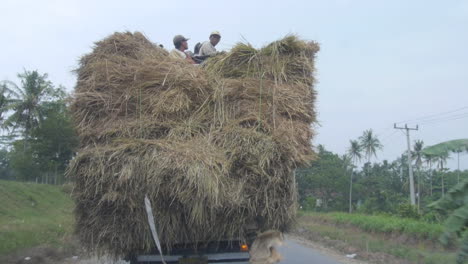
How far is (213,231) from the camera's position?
4836 mm

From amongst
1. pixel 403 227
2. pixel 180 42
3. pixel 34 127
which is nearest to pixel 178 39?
pixel 180 42

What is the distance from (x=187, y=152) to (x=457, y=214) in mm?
2310

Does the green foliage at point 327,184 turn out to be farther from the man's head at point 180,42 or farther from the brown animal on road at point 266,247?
the brown animal on road at point 266,247

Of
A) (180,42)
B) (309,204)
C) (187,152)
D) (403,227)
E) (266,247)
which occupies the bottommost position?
(403,227)

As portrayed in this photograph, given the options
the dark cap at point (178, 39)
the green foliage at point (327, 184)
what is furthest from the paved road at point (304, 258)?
the green foliage at point (327, 184)

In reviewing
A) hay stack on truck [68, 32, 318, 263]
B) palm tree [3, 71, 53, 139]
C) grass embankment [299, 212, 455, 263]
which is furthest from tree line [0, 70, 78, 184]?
hay stack on truck [68, 32, 318, 263]

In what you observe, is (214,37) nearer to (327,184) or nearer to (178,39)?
(178,39)

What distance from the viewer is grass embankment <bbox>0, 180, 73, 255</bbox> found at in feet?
36.6

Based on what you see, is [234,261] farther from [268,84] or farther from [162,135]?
[268,84]

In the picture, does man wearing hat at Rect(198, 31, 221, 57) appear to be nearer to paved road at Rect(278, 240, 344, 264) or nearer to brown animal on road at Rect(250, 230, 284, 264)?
brown animal on road at Rect(250, 230, 284, 264)

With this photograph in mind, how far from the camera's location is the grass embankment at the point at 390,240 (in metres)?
11.7

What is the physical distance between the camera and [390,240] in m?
18.1

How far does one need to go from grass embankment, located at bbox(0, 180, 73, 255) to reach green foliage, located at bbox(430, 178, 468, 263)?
3538 mm

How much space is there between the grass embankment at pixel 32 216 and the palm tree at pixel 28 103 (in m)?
8.58
